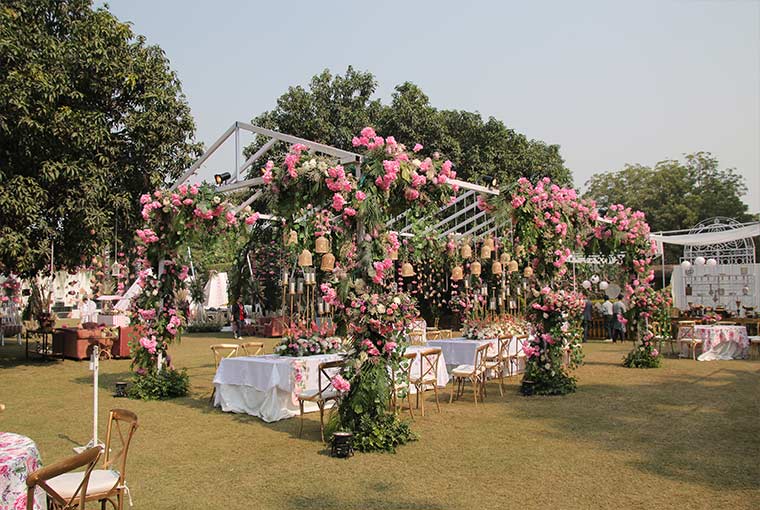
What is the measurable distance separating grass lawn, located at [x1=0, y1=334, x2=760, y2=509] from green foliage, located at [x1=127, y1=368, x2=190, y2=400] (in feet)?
0.79

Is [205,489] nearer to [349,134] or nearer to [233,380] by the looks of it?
[233,380]

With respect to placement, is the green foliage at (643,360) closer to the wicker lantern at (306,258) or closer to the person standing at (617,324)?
the person standing at (617,324)

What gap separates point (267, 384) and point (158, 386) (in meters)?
2.41

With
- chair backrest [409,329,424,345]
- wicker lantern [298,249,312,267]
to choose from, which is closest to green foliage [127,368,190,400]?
wicker lantern [298,249,312,267]

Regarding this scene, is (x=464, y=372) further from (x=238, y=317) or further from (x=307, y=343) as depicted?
(x=238, y=317)

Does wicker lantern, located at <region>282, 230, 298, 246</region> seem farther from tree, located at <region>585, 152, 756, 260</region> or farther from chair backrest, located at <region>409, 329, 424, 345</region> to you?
tree, located at <region>585, 152, 756, 260</region>

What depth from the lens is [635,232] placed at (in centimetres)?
1210

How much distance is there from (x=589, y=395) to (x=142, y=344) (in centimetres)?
685

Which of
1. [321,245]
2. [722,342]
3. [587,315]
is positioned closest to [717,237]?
[587,315]

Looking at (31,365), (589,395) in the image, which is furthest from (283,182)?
(31,365)

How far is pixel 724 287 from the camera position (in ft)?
68.7

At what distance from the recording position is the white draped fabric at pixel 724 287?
20.0 metres

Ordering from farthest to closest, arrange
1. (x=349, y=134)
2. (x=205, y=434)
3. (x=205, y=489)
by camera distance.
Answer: (x=349, y=134)
(x=205, y=434)
(x=205, y=489)

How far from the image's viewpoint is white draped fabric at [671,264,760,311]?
2005 centimetres
